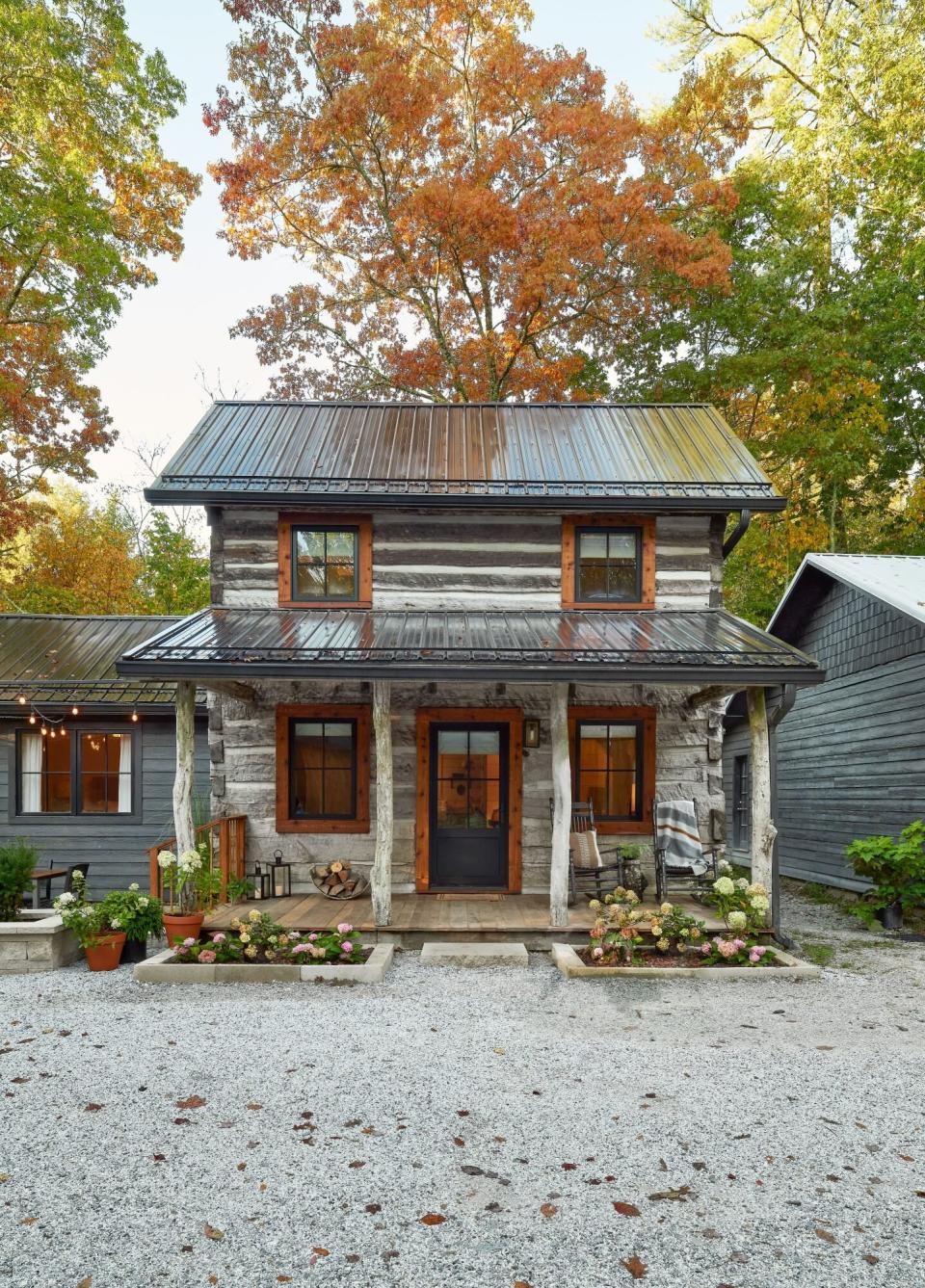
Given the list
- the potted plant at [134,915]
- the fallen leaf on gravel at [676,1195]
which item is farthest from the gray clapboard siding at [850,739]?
the potted plant at [134,915]

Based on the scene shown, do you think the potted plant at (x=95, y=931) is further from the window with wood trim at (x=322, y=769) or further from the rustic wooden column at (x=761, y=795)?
the rustic wooden column at (x=761, y=795)

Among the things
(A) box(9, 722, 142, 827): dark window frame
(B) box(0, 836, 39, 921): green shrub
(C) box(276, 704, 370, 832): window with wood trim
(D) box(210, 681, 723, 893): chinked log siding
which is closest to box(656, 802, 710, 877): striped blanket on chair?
(D) box(210, 681, 723, 893): chinked log siding

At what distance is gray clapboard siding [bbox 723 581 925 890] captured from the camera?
10.2 m

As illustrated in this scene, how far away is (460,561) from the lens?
380 inches

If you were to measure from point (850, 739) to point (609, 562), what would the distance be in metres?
4.97

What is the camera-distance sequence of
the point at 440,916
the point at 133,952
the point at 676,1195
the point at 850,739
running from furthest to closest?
1. the point at 850,739
2. the point at 440,916
3. the point at 133,952
4. the point at 676,1195

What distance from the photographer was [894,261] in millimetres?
18938

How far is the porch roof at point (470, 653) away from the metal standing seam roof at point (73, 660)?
1923mm

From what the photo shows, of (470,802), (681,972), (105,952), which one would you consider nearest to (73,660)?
(105,952)

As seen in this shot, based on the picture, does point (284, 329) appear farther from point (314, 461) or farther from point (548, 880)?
point (548, 880)

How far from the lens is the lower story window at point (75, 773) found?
10492mm

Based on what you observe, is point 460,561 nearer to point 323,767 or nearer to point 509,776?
point 509,776

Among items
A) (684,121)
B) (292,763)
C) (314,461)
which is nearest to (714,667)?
(292,763)

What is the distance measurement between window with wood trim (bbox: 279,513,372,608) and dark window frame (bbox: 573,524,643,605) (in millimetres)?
2530
